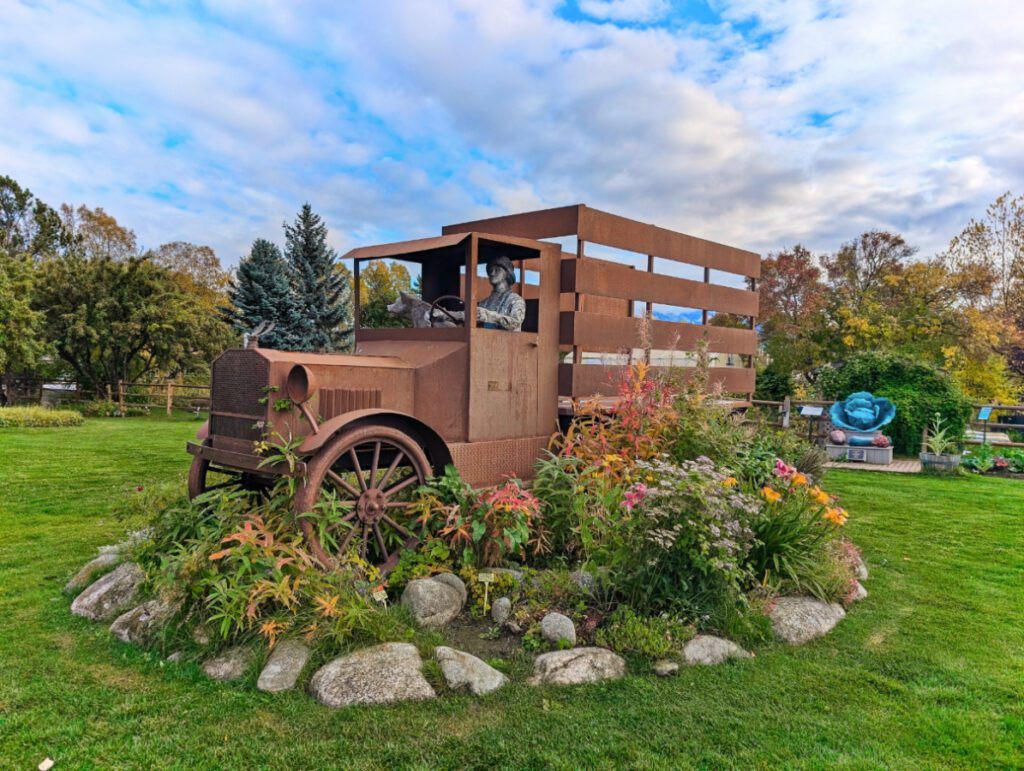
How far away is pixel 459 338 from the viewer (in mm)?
4520

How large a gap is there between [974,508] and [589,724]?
6.53m

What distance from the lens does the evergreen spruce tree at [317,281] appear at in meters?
17.9

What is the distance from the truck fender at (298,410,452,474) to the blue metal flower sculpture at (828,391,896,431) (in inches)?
366

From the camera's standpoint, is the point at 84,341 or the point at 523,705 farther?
the point at 84,341

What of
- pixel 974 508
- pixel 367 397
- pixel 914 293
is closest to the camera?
pixel 367 397

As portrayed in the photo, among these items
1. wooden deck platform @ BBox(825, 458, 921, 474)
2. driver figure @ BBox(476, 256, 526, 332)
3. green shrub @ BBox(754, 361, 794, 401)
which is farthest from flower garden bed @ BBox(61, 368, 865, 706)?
green shrub @ BBox(754, 361, 794, 401)

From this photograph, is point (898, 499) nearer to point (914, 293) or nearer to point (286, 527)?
point (286, 527)

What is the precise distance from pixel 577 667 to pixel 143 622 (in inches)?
87.5

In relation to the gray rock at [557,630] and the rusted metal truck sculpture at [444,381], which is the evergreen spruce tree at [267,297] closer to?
the rusted metal truck sculpture at [444,381]

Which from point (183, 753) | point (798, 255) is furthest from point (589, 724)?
point (798, 255)

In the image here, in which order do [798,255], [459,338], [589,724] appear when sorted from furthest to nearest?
[798,255], [459,338], [589,724]

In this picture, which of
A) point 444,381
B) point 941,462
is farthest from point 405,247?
point 941,462

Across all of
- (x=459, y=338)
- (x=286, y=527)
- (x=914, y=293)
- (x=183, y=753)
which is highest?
(x=914, y=293)

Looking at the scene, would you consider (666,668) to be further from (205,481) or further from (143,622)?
(205,481)
